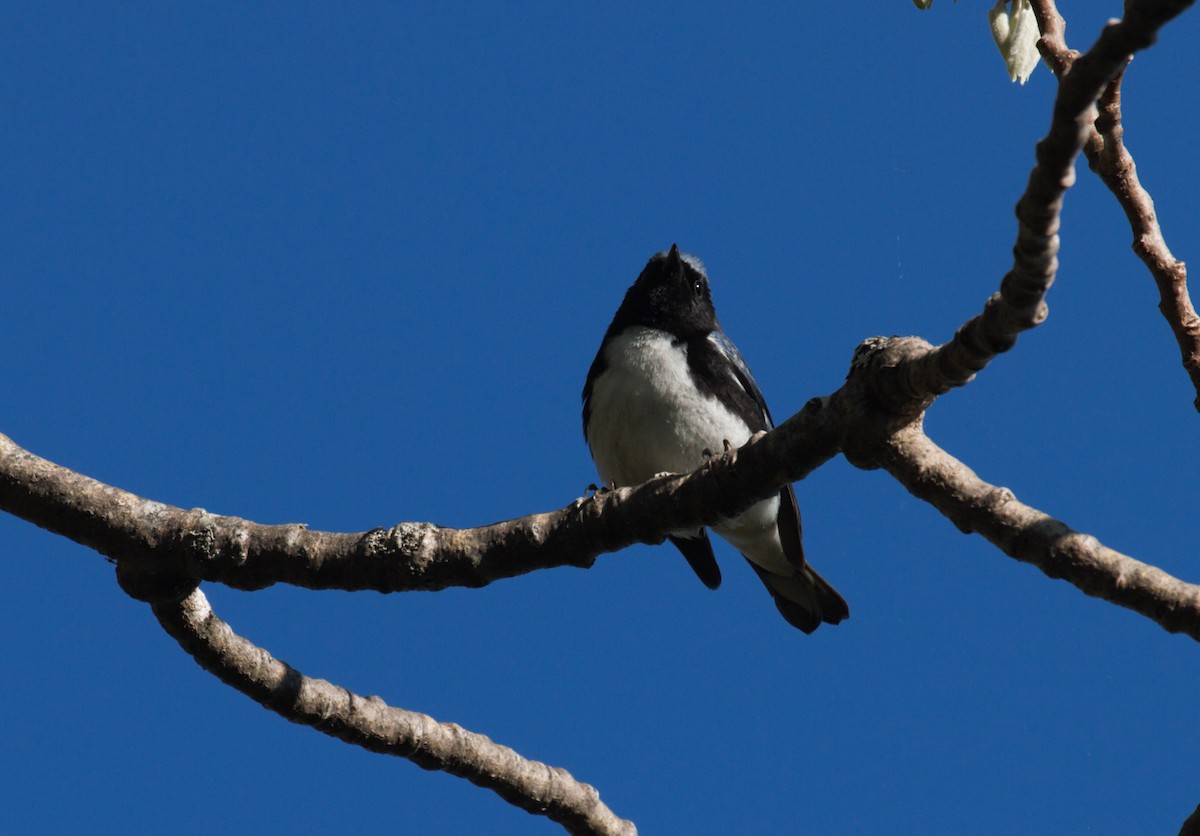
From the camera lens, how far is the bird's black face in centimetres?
652

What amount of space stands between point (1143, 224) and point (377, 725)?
2.80 metres

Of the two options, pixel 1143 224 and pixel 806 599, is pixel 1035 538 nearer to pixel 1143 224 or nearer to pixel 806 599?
pixel 1143 224

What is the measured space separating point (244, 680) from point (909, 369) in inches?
88.7

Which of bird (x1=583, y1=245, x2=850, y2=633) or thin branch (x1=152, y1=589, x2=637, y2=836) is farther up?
bird (x1=583, y1=245, x2=850, y2=633)

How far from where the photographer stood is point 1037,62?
3.94m

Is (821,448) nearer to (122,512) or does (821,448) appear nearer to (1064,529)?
(1064,529)

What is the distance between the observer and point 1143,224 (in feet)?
11.9

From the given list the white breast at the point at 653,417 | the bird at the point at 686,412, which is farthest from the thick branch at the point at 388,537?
the white breast at the point at 653,417

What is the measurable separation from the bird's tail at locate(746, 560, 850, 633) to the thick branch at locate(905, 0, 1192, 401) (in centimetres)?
360

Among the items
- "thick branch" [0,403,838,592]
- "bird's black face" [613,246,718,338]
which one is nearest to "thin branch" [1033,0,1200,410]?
"thick branch" [0,403,838,592]

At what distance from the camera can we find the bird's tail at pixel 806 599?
6547mm

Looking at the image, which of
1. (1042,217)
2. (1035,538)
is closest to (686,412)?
(1035,538)

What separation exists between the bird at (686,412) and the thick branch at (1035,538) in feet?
7.76

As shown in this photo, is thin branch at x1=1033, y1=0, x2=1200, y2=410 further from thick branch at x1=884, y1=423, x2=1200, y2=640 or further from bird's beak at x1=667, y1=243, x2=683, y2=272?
bird's beak at x1=667, y1=243, x2=683, y2=272
